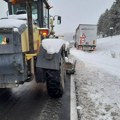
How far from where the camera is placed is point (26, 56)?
6215mm

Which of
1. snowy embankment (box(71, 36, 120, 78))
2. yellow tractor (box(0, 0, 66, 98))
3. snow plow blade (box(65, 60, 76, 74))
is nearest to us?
yellow tractor (box(0, 0, 66, 98))

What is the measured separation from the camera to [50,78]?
6.99 m

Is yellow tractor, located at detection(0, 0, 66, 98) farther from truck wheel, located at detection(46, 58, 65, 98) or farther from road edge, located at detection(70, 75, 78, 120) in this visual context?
road edge, located at detection(70, 75, 78, 120)

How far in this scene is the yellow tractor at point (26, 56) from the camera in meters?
5.80

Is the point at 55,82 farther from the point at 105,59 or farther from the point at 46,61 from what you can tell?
the point at 105,59

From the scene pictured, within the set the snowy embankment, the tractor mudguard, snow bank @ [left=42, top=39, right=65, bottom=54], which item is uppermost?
snow bank @ [left=42, top=39, right=65, bottom=54]

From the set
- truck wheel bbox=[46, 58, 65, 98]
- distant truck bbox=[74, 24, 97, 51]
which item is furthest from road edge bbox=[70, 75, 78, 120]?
distant truck bbox=[74, 24, 97, 51]

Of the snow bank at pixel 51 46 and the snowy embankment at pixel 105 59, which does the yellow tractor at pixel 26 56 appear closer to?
the snow bank at pixel 51 46

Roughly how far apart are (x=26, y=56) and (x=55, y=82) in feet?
4.15

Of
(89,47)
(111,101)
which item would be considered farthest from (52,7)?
(89,47)

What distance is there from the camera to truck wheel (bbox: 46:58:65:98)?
6.91 m

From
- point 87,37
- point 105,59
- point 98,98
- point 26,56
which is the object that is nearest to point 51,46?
point 26,56

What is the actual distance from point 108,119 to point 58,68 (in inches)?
71.1

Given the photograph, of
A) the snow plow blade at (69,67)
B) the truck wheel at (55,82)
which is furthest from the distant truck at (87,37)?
the truck wheel at (55,82)
